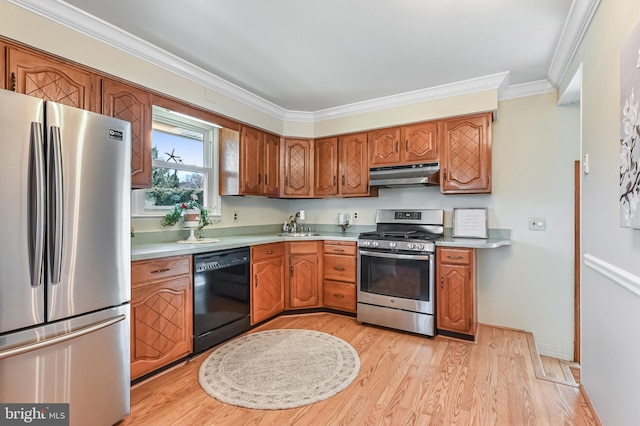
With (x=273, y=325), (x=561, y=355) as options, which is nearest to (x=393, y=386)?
(x=273, y=325)

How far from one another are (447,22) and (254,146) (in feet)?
7.45

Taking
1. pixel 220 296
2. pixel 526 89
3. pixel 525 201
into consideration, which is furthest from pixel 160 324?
pixel 526 89

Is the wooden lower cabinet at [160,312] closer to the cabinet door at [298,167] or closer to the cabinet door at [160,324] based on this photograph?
the cabinet door at [160,324]

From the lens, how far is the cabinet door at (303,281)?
3598 millimetres

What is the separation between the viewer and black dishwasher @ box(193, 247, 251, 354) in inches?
101

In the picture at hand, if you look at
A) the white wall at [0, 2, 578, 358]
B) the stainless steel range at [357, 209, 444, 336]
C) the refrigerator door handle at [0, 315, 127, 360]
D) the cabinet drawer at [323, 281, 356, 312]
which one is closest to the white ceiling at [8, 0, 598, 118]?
the white wall at [0, 2, 578, 358]

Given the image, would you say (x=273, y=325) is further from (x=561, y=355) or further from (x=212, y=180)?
(x=561, y=355)

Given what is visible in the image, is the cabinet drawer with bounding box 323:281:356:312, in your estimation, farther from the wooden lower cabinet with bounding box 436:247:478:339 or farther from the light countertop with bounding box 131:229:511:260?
the wooden lower cabinet with bounding box 436:247:478:339

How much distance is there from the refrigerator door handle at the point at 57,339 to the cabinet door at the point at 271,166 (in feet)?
7.29

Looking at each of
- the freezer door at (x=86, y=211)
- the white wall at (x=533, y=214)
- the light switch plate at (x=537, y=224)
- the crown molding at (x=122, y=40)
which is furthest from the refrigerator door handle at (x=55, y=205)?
the light switch plate at (x=537, y=224)

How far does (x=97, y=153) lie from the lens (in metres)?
1.66

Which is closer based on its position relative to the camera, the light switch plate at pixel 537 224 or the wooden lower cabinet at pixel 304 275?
the light switch plate at pixel 537 224

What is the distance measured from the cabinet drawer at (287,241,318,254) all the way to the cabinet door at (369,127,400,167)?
121 cm

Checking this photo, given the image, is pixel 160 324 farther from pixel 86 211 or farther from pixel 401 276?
pixel 401 276
